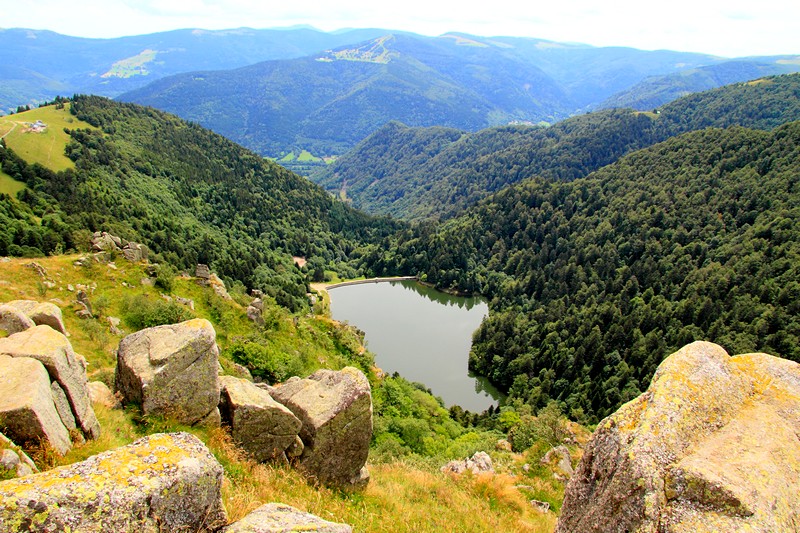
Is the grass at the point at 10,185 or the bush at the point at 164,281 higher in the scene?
the grass at the point at 10,185

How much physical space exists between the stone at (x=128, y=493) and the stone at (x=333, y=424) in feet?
22.8

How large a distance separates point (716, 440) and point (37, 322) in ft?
71.2

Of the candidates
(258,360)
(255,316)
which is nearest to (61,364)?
(258,360)

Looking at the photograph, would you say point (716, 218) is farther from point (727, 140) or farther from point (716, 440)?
point (716, 440)

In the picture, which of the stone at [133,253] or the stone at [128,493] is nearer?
the stone at [128,493]

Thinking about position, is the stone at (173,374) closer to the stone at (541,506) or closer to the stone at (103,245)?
the stone at (541,506)

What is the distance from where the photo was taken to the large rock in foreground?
830 cm

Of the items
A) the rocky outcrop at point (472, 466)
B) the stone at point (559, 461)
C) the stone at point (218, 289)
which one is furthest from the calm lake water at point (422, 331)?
the rocky outcrop at point (472, 466)

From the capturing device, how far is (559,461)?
3127 cm

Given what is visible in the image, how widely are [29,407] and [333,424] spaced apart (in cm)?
879

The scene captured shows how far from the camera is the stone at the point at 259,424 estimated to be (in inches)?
564

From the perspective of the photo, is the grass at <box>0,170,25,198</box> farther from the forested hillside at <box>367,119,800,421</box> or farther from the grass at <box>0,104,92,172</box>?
the forested hillside at <box>367,119,800,421</box>

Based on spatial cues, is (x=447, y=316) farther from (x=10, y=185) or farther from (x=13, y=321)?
(x=13, y=321)

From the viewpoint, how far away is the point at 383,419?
38.4m
